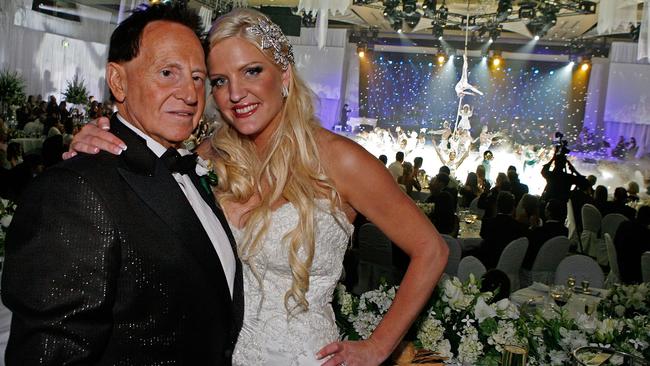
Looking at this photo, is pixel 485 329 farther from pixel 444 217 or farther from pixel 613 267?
pixel 613 267

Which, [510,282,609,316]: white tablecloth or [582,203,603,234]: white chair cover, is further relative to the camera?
[582,203,603,234]: white chair cover

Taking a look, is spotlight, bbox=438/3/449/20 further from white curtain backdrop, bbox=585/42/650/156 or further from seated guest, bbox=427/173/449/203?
white curtain backdrop, bbox=585/42/650/156

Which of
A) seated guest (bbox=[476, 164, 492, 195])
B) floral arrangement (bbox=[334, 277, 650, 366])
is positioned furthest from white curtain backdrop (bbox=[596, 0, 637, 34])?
floral arrangement (bbox=[334, 277, 650, 366])

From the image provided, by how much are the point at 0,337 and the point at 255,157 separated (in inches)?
56.8

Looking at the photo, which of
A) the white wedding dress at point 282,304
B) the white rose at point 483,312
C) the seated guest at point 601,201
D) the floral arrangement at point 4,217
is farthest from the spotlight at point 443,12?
the white wedding dress at point 282,304

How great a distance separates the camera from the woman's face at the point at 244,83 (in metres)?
1.93

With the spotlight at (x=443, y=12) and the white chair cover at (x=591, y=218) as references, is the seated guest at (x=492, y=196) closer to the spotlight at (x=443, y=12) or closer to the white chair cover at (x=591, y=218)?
the white chair cover at (x=591, y=218)

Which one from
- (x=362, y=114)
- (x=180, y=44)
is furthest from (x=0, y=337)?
(x=362, y=114)

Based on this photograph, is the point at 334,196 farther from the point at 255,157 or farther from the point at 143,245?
the point at 143,245

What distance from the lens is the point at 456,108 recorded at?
20953 mm

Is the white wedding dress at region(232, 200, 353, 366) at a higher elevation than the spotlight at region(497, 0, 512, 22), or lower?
lower

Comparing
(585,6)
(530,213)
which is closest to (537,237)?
(530,213)

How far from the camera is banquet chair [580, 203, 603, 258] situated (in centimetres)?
805

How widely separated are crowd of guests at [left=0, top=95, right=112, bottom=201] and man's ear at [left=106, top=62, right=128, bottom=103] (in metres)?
4.38
